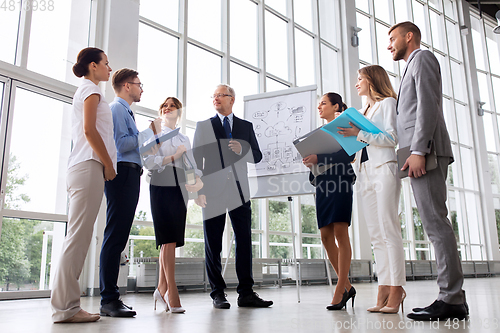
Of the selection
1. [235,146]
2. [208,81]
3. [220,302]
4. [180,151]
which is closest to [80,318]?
[220,302]

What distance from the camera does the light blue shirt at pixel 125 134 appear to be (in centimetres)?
225

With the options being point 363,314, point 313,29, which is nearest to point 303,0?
point 313,29

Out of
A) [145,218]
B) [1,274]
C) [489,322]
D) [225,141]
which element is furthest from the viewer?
[145,218]

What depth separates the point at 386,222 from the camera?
2.17 m

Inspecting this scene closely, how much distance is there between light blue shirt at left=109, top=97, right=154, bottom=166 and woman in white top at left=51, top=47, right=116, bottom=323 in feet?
0.58

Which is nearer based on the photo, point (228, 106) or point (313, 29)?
point (228, 106)

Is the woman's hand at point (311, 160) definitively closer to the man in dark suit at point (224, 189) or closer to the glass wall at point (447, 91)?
the man in dark suit at point (224, 189)

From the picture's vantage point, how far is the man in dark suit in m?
2.65

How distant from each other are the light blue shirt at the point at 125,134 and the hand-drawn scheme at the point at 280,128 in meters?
1.34

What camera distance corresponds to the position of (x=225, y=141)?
2826 millimetres

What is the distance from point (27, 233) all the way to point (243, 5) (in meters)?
5.25

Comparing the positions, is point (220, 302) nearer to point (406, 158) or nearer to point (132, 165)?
point (132, 165)

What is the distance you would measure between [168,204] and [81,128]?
664 mm

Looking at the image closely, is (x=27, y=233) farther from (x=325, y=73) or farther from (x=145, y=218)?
(x=325, y=73)
